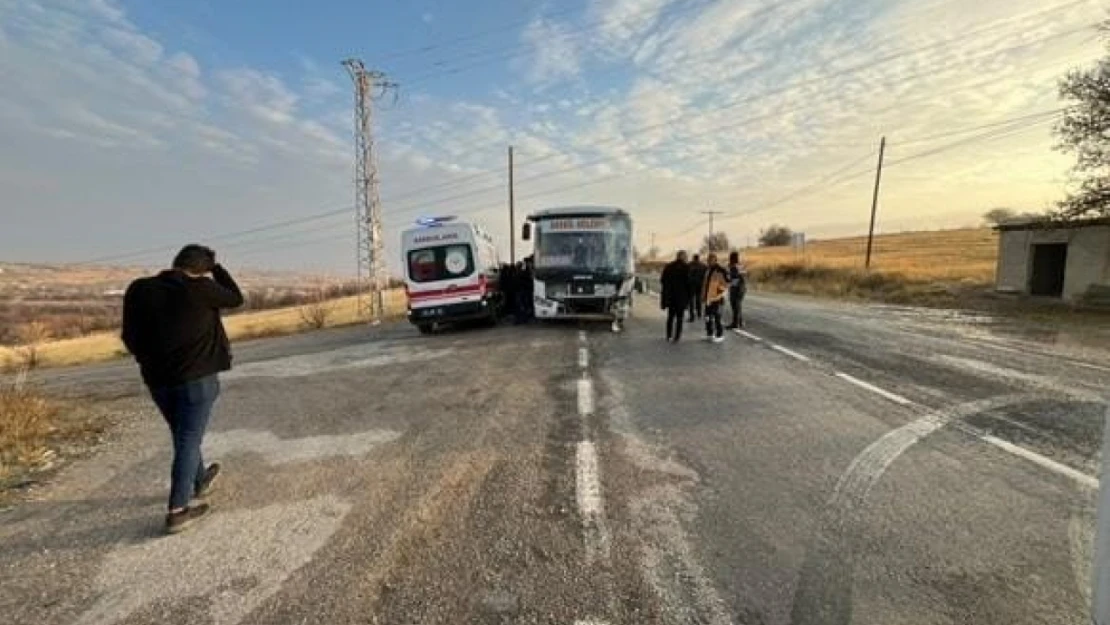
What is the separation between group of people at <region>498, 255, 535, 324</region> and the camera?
69.5ft

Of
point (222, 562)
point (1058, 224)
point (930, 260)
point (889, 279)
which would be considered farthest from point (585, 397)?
point (930, 260)

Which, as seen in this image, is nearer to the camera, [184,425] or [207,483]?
[184,425]

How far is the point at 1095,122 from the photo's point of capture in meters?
24.4

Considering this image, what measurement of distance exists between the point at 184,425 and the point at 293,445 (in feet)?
6.57

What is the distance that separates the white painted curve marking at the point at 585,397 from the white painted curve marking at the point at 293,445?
6.72 ft

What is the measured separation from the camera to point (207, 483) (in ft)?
17.0

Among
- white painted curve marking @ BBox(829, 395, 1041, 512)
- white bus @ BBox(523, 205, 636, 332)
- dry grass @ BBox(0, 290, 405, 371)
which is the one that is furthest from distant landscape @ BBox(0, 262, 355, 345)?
white painted curve marking @ BBox(829, 395, 1041, 512)

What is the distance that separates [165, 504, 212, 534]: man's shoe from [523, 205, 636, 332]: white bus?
13050 mm

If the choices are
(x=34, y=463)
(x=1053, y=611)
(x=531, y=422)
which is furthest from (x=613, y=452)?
(x=34, y=463)

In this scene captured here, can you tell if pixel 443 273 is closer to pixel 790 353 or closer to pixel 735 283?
pixel 735 283

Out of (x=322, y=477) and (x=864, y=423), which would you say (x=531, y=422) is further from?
(x=864, y=423)

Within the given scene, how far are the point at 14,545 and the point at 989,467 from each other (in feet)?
22.5

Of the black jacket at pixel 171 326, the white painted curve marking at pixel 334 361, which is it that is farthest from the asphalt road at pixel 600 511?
the white painted curve marking at pixel 334 361

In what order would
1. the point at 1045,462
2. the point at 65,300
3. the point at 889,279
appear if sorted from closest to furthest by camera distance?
the point at 1045,462, the point at 889,279, the point at 65,300
